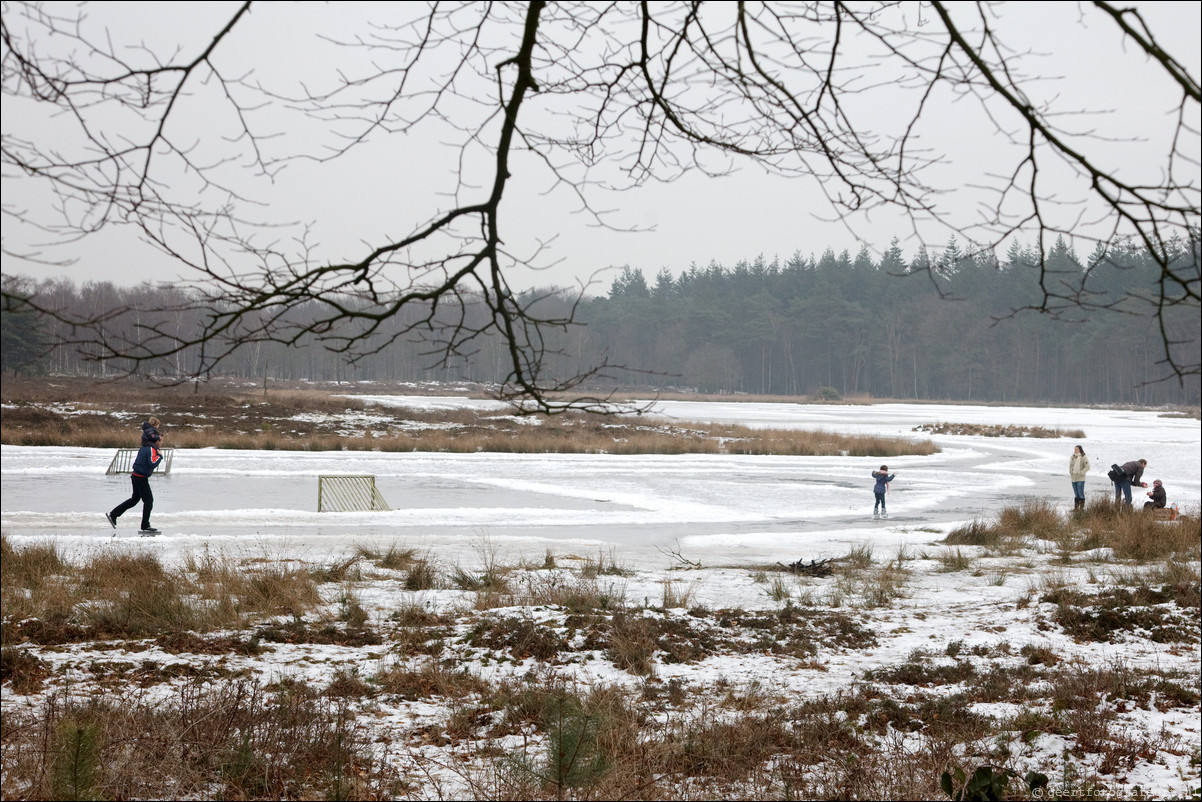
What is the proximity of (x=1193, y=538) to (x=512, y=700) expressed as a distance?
13565mm

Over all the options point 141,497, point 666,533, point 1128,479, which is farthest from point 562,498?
point 1128,479

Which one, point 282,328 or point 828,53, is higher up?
point 828,53

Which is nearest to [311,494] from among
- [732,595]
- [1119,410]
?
[732,595]

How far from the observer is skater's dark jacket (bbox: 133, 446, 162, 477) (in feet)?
45.1

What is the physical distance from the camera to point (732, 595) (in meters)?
11.4

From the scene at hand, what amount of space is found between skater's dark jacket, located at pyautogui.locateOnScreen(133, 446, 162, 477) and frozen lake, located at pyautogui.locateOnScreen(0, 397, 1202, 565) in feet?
3.25

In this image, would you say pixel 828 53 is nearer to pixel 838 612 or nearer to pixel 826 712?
pixel 826 712

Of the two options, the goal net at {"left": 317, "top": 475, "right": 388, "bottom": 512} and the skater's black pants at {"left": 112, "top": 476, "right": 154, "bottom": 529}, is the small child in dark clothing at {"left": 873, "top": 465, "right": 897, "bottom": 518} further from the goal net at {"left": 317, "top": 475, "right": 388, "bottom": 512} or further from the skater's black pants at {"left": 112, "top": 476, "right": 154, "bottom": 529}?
the skater's black pants at {"left": 112, "top": 476, "right": 154, "bottom": 529}

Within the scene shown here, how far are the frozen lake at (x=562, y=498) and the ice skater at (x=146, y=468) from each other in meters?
0.34

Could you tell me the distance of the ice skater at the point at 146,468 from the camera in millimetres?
13617

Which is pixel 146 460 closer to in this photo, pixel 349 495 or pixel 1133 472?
pixel 349 495

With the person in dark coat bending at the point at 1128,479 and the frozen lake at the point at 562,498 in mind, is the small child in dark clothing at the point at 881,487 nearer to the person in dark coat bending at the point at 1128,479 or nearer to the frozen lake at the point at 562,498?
the frozen lake at the point at 562,498

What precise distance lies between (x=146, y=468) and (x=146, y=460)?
195 millimetres

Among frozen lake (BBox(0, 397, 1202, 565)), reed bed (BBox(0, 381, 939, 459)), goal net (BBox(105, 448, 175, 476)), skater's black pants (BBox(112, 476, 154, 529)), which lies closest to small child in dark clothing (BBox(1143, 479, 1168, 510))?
frozen lake (BBox(0, 397, 1202, 565))
